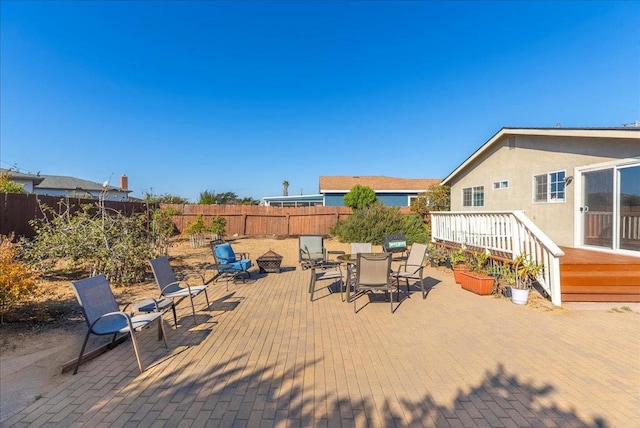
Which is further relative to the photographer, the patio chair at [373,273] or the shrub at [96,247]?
the shrub at [96,247]

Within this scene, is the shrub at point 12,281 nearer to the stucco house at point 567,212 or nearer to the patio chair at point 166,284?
the patio chair at point 166,284

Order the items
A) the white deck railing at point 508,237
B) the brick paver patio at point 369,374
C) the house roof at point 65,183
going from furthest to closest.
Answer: the house roof at point 65,183, the white deck railing at point 508,237, the brick paver patio at point 369,374

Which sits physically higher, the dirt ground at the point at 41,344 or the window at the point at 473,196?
the window at the point at 473,196

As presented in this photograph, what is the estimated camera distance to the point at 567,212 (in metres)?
8.34

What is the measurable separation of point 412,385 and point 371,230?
41.8 ft

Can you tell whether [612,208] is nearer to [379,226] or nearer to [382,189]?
[379,226]

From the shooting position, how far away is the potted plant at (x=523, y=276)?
18.7 feet

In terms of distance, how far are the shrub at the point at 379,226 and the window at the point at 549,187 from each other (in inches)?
249

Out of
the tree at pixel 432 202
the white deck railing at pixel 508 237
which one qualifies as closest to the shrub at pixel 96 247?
the white deck railing at pixel 508 237

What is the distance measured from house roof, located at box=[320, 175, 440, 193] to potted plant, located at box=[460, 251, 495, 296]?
→ 63.0ft

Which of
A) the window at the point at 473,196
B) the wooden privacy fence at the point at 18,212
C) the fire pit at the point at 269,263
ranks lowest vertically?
the fire pit at the point at 269,263

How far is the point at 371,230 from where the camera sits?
51.4 ft

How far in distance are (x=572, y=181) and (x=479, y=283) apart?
167 inches

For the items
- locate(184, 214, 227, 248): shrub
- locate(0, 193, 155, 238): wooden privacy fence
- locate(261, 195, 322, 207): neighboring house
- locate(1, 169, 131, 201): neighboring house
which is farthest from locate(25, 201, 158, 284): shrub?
locate(261, 195, 322, 207): neighboring house
